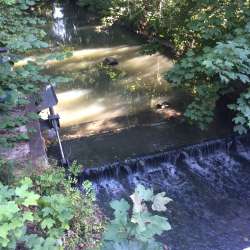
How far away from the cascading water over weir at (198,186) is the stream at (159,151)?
0.05ft

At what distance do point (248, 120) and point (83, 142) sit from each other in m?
3.45

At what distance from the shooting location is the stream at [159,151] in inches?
247

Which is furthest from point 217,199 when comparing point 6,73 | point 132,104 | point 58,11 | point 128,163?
point 58,11

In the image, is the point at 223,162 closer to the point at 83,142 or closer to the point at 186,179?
the point at 186,179

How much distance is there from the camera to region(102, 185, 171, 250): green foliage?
7.09 ft

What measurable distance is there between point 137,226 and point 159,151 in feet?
18.7

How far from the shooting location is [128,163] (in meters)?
7.46

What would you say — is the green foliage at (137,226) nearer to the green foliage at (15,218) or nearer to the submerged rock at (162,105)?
the green foliage at (15,218)

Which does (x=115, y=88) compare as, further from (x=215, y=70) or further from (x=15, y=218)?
(x=15, y=218)

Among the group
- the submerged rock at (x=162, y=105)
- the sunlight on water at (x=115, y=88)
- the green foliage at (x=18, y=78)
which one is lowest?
the submerged rock at (x=162, y=105)

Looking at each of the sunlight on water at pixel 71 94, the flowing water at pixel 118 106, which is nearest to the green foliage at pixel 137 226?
the flowing water at pixel 118 106

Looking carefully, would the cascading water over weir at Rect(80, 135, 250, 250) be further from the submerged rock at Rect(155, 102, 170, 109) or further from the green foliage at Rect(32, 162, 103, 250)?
the submerged rock at Rect(155, 102, 170, 109)

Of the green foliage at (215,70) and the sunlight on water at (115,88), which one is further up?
the green foliage at (215,70)

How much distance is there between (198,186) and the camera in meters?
7.11
